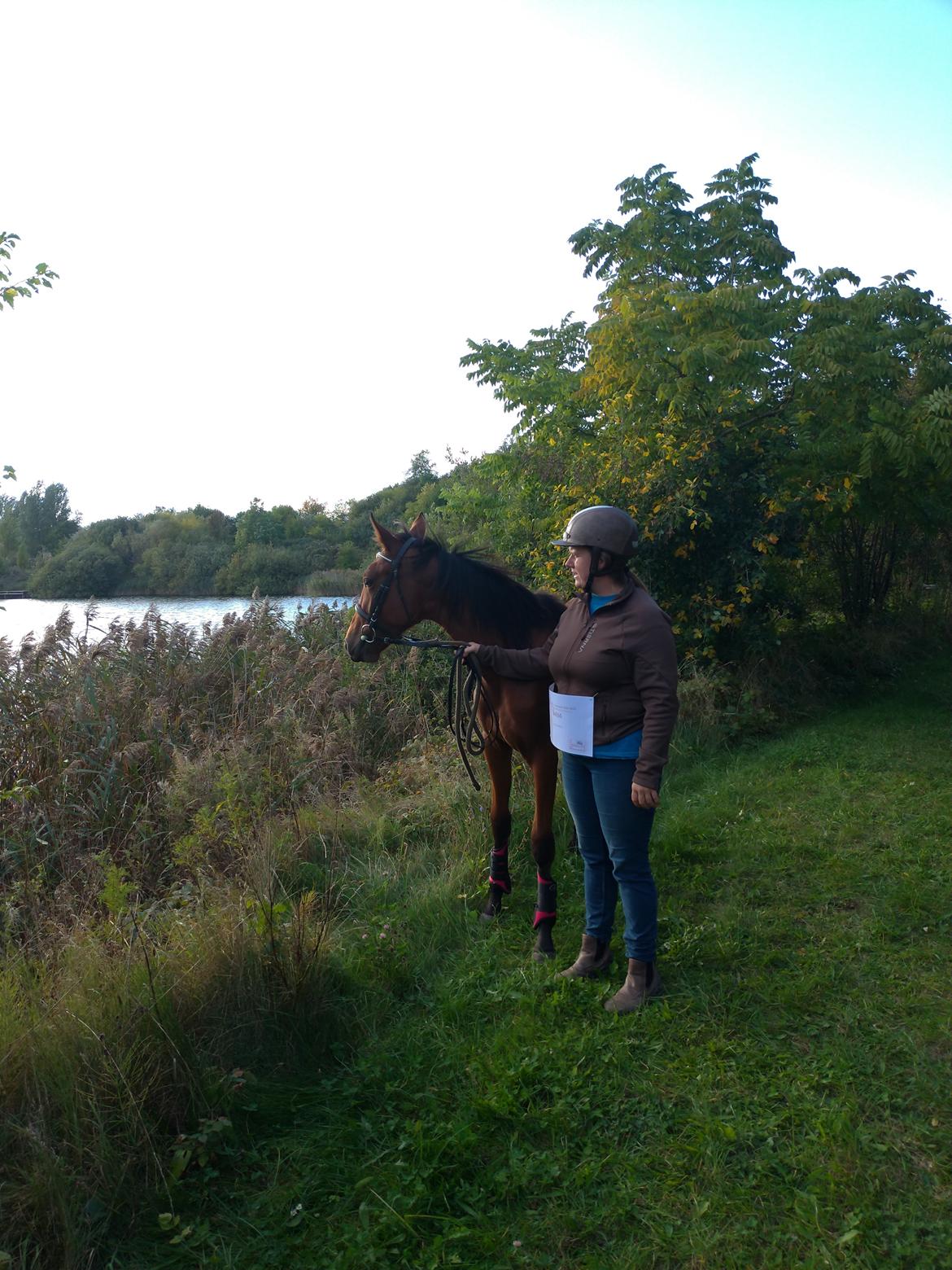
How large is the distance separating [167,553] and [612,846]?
14.0 meters

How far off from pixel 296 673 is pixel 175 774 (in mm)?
2393

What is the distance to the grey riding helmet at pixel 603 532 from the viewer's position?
3.39 m

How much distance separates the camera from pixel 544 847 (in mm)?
4160

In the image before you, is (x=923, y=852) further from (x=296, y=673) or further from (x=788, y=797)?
(x=296, y=673)

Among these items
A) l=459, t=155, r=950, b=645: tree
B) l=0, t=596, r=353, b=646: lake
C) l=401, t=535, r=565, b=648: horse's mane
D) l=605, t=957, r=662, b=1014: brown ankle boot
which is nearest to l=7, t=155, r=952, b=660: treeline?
l=459, t=155, r=950, b=645: tree

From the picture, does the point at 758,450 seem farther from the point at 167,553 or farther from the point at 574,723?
the point at 167,553

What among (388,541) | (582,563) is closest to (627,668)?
(582,563)

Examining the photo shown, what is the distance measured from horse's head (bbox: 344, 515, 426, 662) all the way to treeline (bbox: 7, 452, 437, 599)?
9.87 metres

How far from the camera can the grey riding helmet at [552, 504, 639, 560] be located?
339 centimetres

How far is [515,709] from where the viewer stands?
→ 4156 mm

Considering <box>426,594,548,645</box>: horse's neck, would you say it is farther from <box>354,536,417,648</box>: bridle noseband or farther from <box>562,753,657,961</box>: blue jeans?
<box>562,753,657,961</box>: blue jeans

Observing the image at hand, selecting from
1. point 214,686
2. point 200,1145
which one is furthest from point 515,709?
point 214,686

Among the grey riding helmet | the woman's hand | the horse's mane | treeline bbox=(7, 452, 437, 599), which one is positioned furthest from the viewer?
treeline bbox=(7, 452, 437, 599)

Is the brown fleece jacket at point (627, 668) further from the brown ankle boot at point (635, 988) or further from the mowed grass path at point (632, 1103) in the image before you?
the mowed grass path at point (632, 1103)
